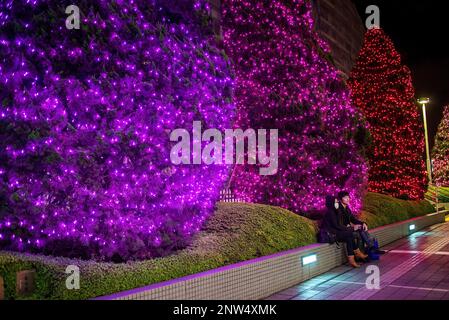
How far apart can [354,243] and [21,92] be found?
21.7 ft

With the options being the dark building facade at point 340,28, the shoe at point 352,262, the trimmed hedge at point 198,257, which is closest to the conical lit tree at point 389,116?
the dark building facade at point 340,28

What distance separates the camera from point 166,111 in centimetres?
593

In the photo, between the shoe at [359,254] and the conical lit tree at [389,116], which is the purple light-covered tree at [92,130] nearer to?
the shoe at [359,254]

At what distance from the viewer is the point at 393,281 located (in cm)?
702

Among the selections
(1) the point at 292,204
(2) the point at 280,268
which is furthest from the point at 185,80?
(1) the point at 292,204

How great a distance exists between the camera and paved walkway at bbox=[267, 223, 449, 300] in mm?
6172

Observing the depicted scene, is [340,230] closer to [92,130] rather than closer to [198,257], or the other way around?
[198,257]

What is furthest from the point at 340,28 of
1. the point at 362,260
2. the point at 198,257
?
the point at 198,257

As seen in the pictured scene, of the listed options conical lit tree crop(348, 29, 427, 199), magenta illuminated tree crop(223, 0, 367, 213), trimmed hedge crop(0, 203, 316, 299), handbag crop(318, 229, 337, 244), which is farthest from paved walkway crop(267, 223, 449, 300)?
conical lit tree crop(348, 29, 427, 199)

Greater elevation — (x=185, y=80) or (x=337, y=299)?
(x=185, y=80)

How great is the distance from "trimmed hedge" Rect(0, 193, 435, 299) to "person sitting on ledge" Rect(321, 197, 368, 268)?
0.42m

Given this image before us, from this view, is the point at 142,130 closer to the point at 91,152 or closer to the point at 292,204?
the point at 91,152

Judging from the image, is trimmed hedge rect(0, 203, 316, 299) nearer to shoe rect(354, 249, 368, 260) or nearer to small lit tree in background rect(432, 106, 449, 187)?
Answer: shoe rect(354, 249, 368, 260)

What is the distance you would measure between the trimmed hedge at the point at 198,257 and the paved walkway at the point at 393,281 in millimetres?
915
